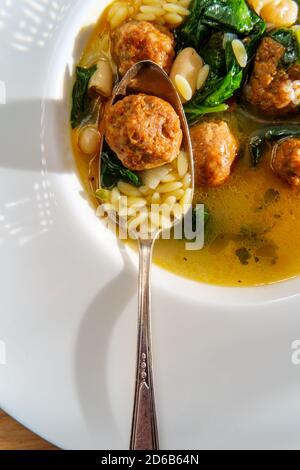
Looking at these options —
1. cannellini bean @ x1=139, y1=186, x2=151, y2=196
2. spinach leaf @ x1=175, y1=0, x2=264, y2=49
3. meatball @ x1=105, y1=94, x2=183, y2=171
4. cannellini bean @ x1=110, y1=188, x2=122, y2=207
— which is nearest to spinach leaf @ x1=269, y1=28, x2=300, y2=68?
spinach leaf @ x1=175, y1=0, x2=264, y2=49

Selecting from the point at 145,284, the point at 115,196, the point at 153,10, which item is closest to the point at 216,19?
the point at 153,10

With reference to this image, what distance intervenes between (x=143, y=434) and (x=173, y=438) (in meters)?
0.18

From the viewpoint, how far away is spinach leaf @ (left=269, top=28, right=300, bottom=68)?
11.1ft

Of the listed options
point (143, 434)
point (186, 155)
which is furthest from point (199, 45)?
point (143, 434)

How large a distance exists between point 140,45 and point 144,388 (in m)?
1.78

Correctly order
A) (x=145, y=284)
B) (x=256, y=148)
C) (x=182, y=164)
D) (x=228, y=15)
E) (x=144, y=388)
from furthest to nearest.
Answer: (x=256, y=148) → (x=228, y=15) → (x=182, y=164) → (x=145, y=284) → (x=144, y=388)

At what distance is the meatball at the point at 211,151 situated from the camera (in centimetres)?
335

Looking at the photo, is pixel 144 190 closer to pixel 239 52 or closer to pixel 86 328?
pixel 86 328

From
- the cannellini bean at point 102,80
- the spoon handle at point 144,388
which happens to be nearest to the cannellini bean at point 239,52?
the cannellini bean at point 102,80

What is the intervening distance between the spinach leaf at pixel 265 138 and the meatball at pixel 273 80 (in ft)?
0.51

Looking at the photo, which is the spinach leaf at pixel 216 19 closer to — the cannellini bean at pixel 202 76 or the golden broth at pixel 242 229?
the cannellini bean at pixel 202 76

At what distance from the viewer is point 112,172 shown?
11.1 feet

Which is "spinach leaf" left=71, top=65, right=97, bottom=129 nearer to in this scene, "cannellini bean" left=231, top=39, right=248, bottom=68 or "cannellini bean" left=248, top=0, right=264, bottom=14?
"cannellini bean" left=231, top=39, right=248, bottom=68
